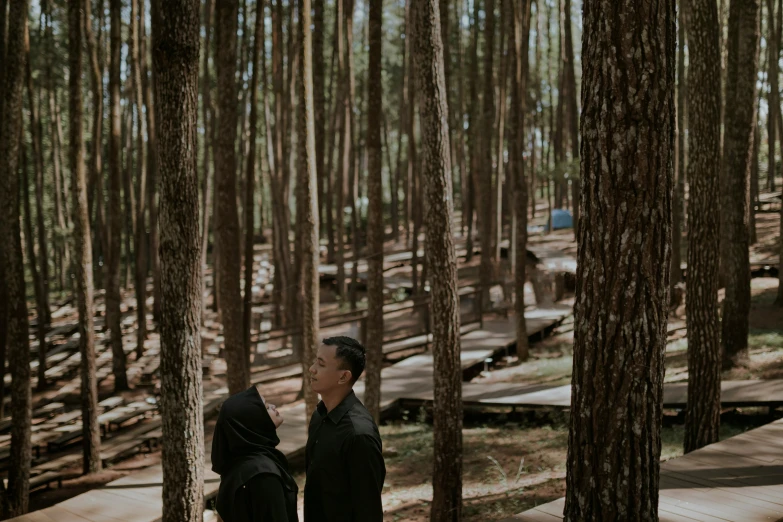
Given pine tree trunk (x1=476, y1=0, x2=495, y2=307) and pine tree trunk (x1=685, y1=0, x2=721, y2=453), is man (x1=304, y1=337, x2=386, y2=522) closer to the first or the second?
pine tree trunk (x1=685, y1=0, x2=721, y2=453)

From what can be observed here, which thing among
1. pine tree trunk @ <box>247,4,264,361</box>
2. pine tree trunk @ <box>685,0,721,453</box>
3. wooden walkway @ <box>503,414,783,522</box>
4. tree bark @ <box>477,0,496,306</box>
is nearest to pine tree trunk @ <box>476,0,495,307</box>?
tree bark @ <box>477,0,496,306</box>

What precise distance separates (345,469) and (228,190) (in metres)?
7.03

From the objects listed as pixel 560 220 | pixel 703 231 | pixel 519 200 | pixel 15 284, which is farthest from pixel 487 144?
pixel 560 220

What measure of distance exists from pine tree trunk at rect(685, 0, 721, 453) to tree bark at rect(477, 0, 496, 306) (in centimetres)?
934

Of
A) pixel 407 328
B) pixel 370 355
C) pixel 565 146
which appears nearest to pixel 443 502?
pixel 370 355

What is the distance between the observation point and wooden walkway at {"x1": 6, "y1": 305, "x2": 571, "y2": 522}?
780 centimetres

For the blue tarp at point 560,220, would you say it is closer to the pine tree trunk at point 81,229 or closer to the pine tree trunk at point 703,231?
the pine tree trunk at point 81,229

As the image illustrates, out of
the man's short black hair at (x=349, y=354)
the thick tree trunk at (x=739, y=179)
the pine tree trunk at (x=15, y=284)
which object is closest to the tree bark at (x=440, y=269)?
the man's short black hair at (x=349, y=354)

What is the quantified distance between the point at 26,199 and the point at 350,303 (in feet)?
29.9

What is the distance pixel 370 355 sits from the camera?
977 centimetres

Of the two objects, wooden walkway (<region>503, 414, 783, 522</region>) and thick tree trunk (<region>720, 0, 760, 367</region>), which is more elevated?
thick tree trunk (<region>720, 0, 760, 367</region>)

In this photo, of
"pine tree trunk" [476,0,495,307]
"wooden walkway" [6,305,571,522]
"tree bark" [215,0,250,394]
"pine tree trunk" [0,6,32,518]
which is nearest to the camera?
"wooden walkway" [6,305,571,522]

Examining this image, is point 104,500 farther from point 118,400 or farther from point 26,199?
point 26,199

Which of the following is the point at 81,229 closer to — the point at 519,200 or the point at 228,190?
the point at 228,190
